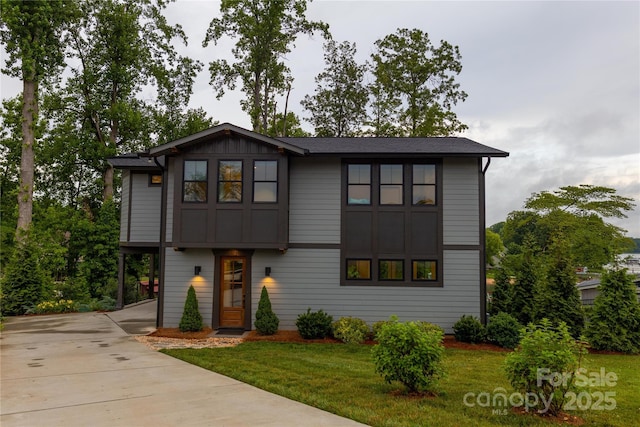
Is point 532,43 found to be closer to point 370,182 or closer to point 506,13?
point 506,13

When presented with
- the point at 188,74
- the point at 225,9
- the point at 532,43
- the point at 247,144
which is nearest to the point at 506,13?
the point at 532,43

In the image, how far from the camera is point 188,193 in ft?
39.9

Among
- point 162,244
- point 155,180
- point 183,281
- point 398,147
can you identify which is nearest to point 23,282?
point 155,180

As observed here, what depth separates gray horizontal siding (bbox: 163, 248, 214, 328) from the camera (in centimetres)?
1248

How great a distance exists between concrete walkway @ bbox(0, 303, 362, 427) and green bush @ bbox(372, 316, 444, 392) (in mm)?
1250

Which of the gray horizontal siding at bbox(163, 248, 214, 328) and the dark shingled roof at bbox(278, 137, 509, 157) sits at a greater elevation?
the dark shingled roof at bbox(278, 137, 509, 157)

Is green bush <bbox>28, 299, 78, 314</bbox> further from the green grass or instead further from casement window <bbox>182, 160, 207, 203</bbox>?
the green grass

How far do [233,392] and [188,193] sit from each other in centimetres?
729

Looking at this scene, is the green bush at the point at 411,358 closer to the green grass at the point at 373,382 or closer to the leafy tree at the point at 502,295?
the green grass at the point at 373,382

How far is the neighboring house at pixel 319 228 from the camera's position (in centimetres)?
1198

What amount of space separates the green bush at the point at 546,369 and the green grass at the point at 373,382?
31cm

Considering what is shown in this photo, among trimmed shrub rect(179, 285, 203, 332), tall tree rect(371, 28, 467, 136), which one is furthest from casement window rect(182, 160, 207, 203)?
tall tree rect(371, 28, 467, 136)

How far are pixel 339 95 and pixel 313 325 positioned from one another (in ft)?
67.3

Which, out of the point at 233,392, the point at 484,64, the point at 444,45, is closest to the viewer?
the point at 233,392
